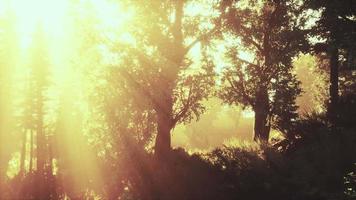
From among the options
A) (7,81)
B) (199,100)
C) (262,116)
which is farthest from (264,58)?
(7,81)

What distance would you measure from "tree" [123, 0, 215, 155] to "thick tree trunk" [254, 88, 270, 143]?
185 inches

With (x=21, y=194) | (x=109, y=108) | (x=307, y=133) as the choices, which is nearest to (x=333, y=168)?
(x=307, y=133)

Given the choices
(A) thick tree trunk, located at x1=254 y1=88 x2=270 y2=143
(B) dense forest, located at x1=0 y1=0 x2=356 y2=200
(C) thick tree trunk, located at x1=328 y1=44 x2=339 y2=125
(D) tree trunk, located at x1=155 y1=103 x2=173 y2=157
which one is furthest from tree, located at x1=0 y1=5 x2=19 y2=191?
(C) thick tree trunk, located at x1=328 y1=44 x2=339 y2=125

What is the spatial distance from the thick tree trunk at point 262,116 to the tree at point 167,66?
4.69 metres

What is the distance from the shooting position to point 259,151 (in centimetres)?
2048

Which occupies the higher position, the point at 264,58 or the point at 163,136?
the point at 264,58

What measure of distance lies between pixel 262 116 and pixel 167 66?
941cm

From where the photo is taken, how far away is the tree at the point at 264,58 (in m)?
26.5

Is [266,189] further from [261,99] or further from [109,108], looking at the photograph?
[261,99]

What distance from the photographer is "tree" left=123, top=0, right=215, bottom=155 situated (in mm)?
23141

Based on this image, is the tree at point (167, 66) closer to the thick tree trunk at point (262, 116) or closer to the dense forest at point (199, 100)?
the dense forest at point (199, 100)

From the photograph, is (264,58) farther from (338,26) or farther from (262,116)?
(338,26)

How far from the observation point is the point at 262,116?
29.6 m

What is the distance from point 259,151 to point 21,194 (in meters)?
15.2
